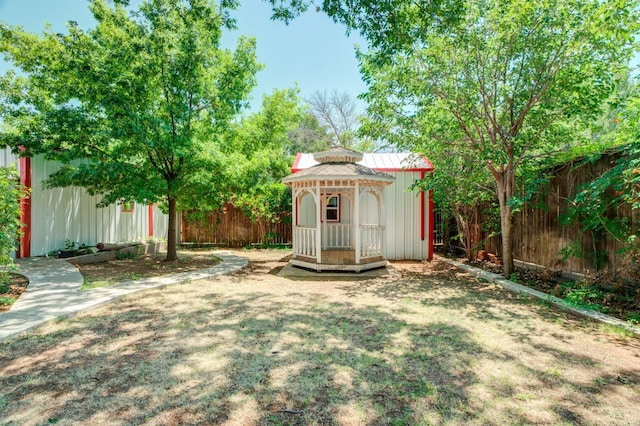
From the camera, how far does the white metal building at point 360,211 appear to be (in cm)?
839

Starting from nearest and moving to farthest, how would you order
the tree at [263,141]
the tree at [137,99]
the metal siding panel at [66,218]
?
1. the tree at [137,99]
2. the metal siding panel at [66,218]
3. the tree at [263,141]

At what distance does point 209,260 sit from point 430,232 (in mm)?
7190

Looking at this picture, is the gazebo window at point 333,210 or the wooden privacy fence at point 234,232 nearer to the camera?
the gazebo window at point 333,210

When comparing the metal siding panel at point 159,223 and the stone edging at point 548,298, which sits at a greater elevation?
the metal siding panel at point 159,223

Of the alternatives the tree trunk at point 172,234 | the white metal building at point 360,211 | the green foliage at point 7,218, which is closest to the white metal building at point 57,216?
the tree trunk at point 172,234

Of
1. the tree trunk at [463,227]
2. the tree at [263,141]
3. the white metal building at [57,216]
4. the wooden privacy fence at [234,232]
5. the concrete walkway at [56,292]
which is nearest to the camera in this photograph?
the concrete walkway at [56,292]

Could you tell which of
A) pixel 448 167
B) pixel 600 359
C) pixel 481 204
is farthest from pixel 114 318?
pixel 481 204

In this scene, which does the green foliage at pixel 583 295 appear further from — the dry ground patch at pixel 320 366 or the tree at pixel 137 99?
the tree at pixel 137 99

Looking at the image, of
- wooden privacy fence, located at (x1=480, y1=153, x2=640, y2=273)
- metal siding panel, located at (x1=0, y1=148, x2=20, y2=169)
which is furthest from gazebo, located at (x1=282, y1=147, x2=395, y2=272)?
metal siding panel, located at (x1=0, y1=148, x2=20, y2=169)

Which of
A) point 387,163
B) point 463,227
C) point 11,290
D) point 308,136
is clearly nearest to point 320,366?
point 11,290

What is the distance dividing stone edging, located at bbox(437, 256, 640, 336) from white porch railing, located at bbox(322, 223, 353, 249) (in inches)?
147

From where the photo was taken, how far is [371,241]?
9.05 metres

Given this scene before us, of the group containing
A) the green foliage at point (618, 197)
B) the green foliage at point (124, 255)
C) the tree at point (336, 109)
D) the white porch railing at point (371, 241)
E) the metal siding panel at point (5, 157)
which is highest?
the tree at point (336, 109)

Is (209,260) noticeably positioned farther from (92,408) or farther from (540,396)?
(540,396)
